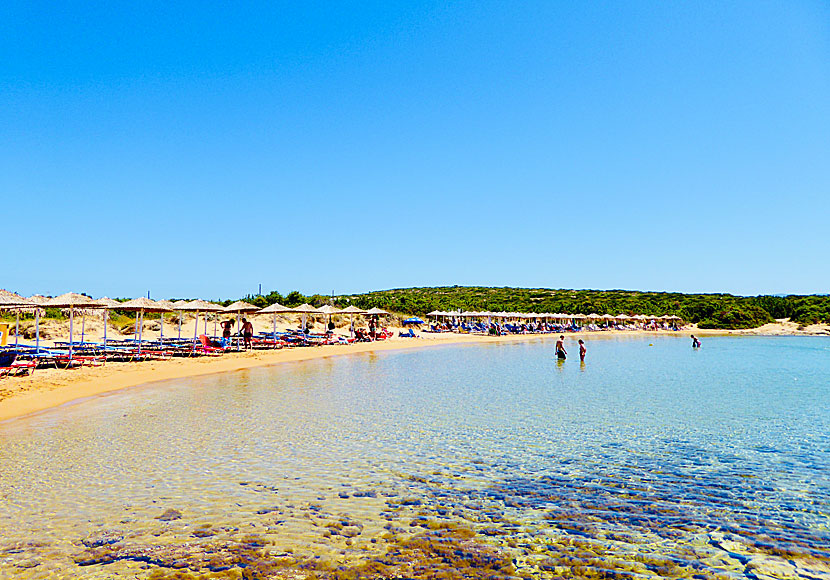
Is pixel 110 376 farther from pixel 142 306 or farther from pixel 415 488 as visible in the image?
pixel 415 488

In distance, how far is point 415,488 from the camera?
584 centimetres

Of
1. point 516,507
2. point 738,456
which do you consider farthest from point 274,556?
point 738,456

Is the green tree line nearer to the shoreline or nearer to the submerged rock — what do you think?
the shoreline

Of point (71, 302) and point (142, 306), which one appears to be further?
point (142, 306)

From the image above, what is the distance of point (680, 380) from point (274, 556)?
600 inches

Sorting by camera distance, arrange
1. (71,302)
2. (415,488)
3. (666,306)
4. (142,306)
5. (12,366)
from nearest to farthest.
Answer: (415,488)
(12,366)
(71,302)
(142,306)
(666,306)

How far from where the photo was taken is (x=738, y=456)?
A: 7.22 metres

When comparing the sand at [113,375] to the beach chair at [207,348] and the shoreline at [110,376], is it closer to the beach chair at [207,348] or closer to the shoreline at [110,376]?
the shoreline at [110,376]

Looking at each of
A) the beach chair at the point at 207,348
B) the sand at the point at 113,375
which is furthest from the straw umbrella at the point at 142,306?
the beach chair at the point at 207,348

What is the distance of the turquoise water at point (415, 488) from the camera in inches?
163

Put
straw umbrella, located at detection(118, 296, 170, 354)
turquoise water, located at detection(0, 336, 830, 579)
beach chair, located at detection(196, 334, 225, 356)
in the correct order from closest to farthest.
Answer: turquoise water, located at detection(0, 336, 830, 579)
straw umbrella, located at detection(118, 296, 170, 354)
beach chair, located at detection(196, 334, 225, 356)

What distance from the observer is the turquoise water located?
4141 millimetres

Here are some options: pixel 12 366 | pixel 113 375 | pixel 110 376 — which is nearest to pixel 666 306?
pixel 113 375

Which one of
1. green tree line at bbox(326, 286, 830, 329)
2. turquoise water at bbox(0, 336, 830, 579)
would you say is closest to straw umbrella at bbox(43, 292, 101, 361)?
turquoise water at bbox(0, 336, 830, 579)
